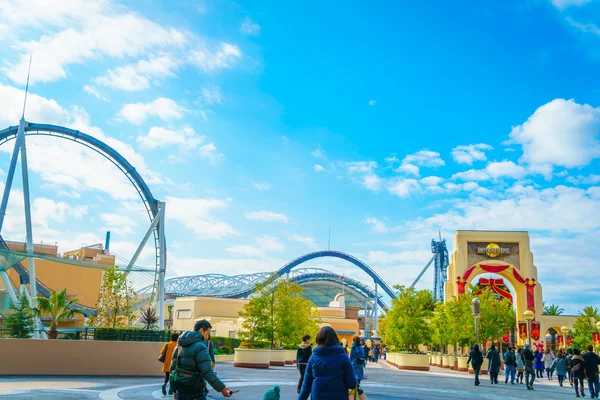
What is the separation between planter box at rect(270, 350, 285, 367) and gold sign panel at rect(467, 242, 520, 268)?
2957cm

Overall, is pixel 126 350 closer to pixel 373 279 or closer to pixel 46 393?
pixel 46 393

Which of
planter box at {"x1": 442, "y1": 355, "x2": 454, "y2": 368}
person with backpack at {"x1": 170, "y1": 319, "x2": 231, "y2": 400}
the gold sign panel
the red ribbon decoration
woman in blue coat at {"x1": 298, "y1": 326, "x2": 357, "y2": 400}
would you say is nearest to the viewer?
woman in blue coat at {"x1": 298, "y1": 326, "x2": 357, "y2": 400}

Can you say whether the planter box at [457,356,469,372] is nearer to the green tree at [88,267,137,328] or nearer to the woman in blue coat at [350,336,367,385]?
the green tree at [88,267,137,328]

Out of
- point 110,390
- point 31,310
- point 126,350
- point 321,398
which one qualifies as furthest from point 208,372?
point 31,310

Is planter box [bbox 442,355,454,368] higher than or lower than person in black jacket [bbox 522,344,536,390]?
lower

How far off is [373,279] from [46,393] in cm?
10426

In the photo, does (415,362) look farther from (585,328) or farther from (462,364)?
(585,328)

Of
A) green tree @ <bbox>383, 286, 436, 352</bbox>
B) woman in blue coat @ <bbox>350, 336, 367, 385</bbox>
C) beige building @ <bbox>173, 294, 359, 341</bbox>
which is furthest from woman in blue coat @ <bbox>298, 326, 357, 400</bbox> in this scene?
beige building @ <bbox>173, 294, 359, 341</bbox>

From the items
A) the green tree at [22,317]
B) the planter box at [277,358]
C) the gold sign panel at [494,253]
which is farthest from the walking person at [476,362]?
the gold sign panel at [494,253]

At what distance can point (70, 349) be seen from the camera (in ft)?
65.3

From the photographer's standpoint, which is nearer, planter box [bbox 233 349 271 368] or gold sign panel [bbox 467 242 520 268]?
planter box [bbox 233 349 271 368]

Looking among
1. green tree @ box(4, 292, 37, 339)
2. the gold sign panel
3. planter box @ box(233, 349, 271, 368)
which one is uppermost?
the gold sign panel

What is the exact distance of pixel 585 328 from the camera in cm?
4944

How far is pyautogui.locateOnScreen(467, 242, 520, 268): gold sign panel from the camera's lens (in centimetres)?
5784
